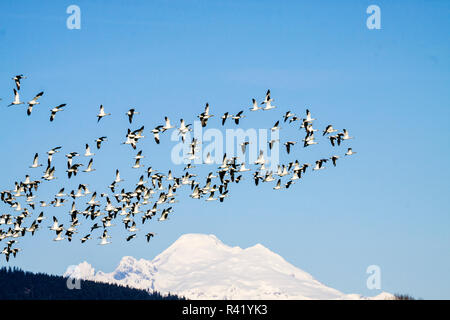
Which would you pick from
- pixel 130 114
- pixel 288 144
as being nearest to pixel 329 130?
pixel 288 144

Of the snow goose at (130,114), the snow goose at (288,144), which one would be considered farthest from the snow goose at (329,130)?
the snow goose at (130,114)

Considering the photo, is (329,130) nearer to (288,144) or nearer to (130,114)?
(288,144)

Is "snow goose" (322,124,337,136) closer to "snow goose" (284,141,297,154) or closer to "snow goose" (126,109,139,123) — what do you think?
"snow goose" (284,141,297,154)

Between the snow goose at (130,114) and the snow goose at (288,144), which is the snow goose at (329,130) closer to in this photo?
the snow goose at (288,144)

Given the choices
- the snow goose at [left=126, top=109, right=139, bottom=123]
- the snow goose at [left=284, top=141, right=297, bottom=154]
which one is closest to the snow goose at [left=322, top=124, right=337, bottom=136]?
the snow goose at [left=284, top=141, right=297, bottom=154]

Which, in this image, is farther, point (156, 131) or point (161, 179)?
point (161, 179)
